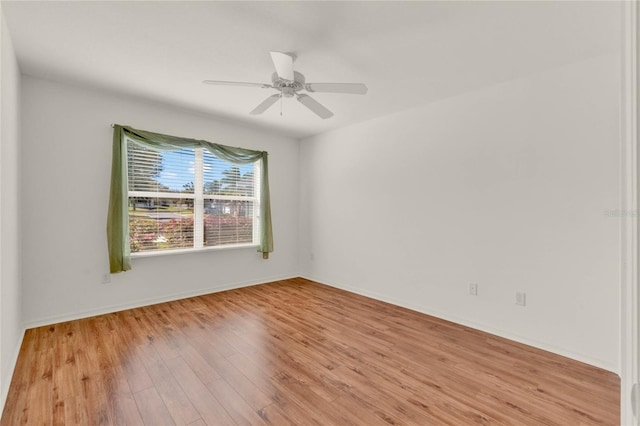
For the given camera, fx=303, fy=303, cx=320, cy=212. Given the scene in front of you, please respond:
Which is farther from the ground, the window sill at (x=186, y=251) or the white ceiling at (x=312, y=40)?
the white ceiling at (x=312, y=40)

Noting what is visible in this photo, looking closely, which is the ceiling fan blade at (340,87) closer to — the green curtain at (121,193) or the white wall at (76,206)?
the green curtain at (121,193)

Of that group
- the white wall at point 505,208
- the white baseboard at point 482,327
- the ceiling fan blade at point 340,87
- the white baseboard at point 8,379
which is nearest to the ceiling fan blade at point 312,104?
the ceiling fan blade at point 340,87

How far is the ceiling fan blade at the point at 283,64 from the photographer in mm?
2213

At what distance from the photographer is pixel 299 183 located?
5660 millimetres

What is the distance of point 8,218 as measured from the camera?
7.57 feet

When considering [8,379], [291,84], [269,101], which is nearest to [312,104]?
[291,84]

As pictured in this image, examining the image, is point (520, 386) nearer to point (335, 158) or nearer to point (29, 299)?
point (335, 158)

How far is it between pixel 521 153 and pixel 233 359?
3.28 metres

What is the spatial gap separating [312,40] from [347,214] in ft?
9.18

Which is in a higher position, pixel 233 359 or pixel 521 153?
pixel 521 153

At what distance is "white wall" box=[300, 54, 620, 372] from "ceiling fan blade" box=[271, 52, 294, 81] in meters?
2.05

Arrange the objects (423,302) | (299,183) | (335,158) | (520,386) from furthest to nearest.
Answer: (299,183) → (335,158) → (423,302) → (520,386)

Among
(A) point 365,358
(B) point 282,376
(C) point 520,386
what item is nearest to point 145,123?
(B) point 282,376

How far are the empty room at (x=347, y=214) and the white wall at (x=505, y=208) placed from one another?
2 cm
